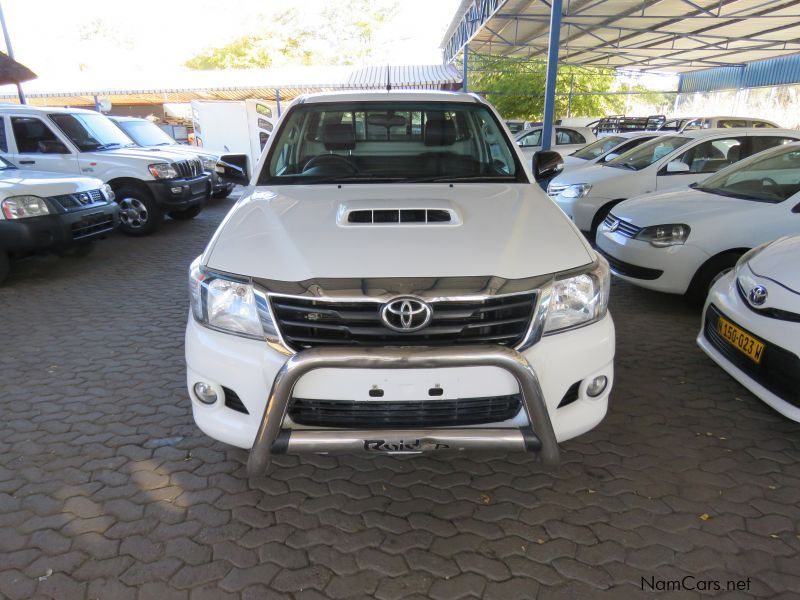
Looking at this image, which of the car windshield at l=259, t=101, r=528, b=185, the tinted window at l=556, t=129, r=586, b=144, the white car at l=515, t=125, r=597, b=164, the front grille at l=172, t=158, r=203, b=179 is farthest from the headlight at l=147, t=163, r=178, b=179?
the tinted window at l=556, t=129, r=586, b=144

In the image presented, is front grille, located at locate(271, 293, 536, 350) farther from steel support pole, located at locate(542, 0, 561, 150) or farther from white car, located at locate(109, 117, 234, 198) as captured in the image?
steel support pole, located at locate(542, 0, 561, 150)

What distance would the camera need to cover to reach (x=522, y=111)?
76.3 ft

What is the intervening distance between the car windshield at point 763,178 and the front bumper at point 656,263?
2.50 ft

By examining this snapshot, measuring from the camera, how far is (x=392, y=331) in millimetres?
1990

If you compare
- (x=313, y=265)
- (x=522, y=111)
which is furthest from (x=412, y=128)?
(x=522, y=111)

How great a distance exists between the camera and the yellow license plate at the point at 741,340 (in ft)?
9.49

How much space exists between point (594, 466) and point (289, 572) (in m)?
1.57

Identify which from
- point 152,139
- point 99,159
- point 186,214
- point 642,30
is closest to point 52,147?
point 99,159

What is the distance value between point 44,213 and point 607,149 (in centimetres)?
929

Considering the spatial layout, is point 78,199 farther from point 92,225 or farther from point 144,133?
point 144,133

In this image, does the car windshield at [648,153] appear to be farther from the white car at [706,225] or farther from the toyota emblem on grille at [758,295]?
the toyota emblem on grille at [758,295]

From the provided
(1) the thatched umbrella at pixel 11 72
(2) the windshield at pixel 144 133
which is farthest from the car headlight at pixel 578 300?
(1) the thatched umbrella at pixel 11 72

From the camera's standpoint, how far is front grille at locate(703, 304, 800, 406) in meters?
2.67

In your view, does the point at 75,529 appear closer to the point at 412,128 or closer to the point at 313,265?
the point at 313,265
